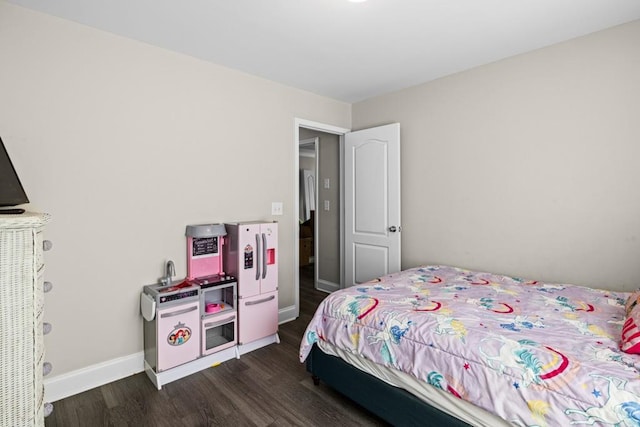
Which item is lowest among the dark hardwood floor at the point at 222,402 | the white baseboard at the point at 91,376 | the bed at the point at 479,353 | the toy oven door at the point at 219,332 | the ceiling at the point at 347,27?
the dark hardwood floor at the point at 222,402

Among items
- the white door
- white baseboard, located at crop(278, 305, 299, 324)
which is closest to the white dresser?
white baseboard, located at crop(278, 305, 299, 324)

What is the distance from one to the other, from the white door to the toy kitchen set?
3.98 ft

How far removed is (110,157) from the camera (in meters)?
2.34

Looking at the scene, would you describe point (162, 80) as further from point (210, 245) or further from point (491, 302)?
point (491, 302)

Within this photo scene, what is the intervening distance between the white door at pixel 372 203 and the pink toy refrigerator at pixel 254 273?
3.98 ft

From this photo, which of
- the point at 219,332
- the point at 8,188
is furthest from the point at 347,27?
the point at 219,332

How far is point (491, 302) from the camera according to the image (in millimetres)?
2025

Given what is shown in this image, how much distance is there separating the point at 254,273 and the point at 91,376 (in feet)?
4.36

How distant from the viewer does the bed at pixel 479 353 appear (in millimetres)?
1214

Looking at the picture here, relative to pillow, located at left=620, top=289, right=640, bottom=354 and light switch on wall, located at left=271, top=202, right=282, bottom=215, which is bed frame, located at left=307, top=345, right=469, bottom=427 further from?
light switch on wall, located at left=271, top=202, right=282, bottom=215

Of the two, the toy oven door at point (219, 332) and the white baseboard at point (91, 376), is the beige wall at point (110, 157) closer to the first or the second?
the white baseboard at point (91, 376)

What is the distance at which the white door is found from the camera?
3471 mm

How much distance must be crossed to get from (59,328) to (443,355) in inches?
95.6

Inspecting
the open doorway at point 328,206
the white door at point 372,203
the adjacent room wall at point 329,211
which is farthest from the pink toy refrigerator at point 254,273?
the adjacent room wall at point 329,211
